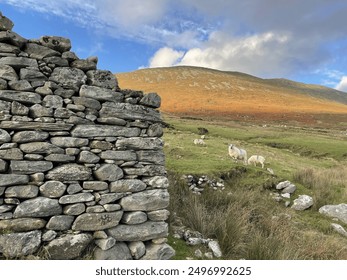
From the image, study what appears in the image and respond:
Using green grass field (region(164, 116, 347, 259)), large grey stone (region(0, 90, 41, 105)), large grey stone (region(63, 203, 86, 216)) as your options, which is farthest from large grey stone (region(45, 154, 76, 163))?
green grass field (region(164, 116, 347, 259))

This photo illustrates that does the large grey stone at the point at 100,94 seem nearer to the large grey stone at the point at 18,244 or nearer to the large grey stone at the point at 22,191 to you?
the large grey stone at the point at 22,191

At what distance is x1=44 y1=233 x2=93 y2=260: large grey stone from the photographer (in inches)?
197

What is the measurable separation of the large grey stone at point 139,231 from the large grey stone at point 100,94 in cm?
235

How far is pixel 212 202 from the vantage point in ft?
29.0

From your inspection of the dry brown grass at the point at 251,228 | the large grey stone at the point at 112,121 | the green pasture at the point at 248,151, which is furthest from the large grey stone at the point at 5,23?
the green pasture at the point at 248,151

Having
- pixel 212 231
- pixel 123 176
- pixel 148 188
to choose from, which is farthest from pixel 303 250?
pixel 123 176

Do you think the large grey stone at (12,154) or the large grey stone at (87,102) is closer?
the large grey stone at (12,154)

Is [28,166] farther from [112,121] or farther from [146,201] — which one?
[146,201]

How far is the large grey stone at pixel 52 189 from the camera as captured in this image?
5.00m

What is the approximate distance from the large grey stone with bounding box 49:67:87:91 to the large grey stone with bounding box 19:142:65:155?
1.06m

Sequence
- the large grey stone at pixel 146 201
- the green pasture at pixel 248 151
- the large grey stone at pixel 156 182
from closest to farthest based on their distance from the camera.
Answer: the large grey stone at pixel 146 201 < the large grey stone at pixel 156 182 < the green pasture at pixel 248 151

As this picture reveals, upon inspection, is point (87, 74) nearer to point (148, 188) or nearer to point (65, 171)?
point (65, 171)

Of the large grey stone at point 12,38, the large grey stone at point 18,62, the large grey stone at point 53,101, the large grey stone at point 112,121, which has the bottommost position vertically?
the large grey stone at point 112,121

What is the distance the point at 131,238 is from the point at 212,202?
3793 mm
